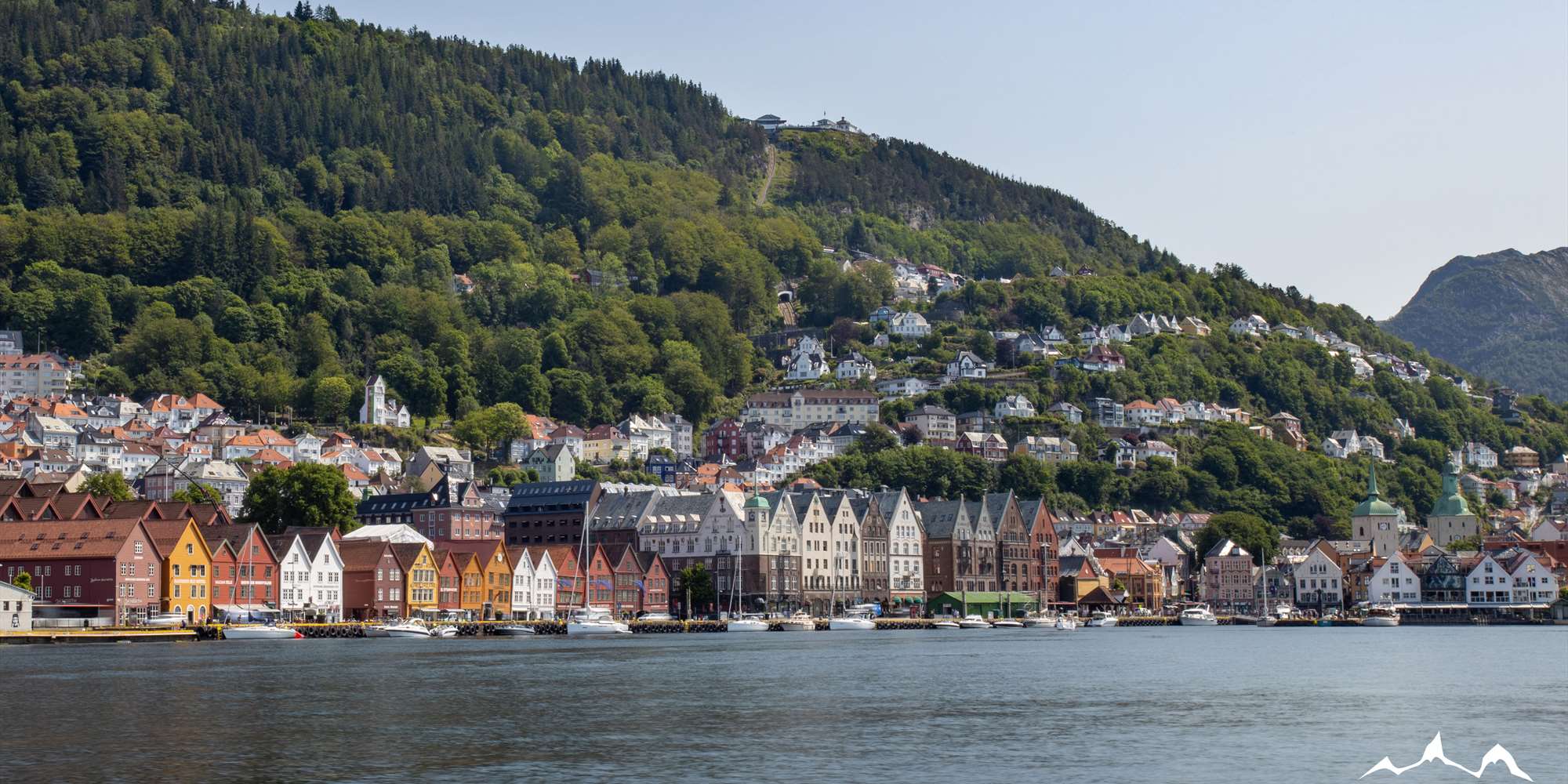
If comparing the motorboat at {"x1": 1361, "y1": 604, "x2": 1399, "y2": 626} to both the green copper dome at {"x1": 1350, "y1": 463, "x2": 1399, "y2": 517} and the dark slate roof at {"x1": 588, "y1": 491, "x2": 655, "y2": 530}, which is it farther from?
the dark slate roof at {"x1": 588, "y1": 491, "x2": 655, "y2": 530}

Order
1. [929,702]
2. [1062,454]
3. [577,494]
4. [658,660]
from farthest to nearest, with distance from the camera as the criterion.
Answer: [1062,454] < [577,494] < [658,660] < [929,702]

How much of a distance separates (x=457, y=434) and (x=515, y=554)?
2251 inches

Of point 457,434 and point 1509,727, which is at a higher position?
point 457,434

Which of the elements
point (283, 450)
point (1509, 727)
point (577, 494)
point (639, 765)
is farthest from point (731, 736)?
point (283, 450)

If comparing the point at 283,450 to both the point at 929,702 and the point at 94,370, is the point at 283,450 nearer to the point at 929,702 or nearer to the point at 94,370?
the point at 94,370

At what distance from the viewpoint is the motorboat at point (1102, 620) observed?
135m

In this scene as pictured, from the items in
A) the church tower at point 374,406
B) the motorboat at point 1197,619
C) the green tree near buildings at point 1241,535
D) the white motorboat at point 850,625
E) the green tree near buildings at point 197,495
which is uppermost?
the church tower at point 374,406

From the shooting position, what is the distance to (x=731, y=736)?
140 feet

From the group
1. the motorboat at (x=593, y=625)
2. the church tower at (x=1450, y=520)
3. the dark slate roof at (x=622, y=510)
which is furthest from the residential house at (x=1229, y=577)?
the motorboat at (x=593, y=625)

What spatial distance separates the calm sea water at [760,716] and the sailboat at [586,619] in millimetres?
26543

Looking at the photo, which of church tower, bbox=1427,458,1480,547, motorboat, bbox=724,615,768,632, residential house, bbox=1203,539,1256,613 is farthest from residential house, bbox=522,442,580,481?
church tower, bbox=1427,458,1480,547

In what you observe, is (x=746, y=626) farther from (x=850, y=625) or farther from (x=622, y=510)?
(x=622, y=510)

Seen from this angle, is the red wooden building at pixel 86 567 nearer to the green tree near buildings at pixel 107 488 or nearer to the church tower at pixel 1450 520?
the green tree near buildings at pixel 107 488

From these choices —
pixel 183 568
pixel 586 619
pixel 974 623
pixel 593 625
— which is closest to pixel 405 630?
pixel 183 568
